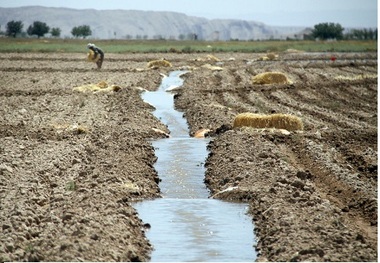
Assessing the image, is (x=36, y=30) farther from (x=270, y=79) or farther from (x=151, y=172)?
(x=151, y=172)

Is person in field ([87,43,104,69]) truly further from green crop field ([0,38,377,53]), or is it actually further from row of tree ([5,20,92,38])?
row of tree ([5,20,92,38])

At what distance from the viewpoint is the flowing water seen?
962 centimetres

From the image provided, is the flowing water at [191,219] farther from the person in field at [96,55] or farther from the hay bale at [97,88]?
the person in field at [96,55]

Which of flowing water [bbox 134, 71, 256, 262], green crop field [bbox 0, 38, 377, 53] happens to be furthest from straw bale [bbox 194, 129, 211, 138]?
green crop field [bbox 0, 38, 377, 53]

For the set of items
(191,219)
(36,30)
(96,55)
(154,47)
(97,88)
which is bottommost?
(36,30)

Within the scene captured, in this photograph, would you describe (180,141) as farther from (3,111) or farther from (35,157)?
(3,111)

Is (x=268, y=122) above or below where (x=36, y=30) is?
above

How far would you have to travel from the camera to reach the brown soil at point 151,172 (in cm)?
928

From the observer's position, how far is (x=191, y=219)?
443 inches

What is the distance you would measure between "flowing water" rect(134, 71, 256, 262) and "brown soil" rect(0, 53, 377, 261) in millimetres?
190

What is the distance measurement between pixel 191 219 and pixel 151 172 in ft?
11.2

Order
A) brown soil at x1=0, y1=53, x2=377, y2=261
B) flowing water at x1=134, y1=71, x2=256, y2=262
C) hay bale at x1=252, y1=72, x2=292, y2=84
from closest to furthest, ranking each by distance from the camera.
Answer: brown soil at x1=0, y1=53, x2=377, y2=261
flowing water at x1=134, y1=71, x2=256, y2=262
hay bale at x1=252, y1=72, x2=292, y2=84

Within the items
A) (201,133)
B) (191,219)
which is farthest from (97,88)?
(191,219)

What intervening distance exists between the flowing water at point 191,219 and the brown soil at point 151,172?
19cm
